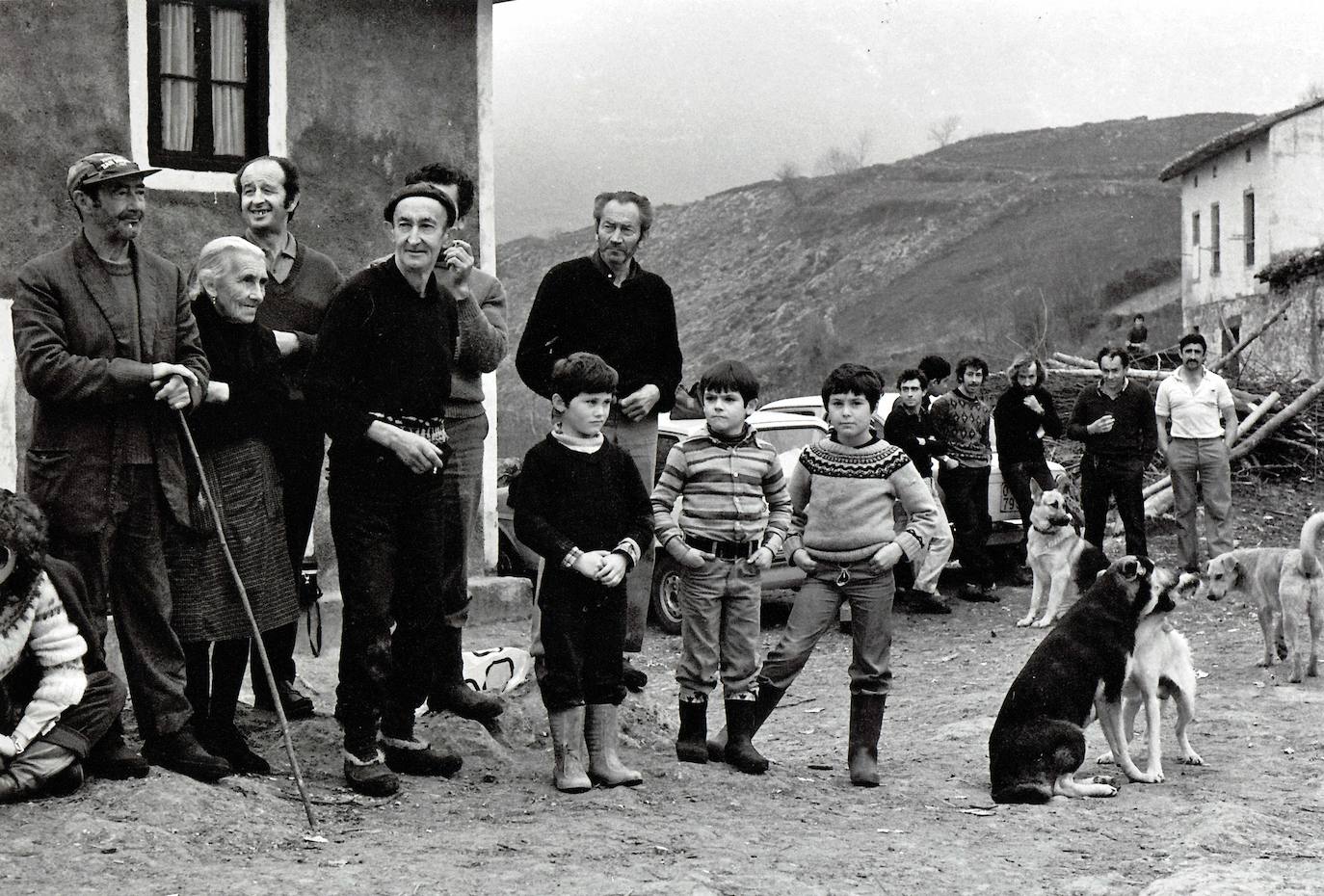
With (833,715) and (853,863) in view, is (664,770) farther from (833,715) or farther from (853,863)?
(833,715)

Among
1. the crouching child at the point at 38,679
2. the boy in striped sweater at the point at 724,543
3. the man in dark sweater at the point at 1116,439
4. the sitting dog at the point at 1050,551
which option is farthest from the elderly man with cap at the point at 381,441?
the man in dark sweater at the point at 1116,439

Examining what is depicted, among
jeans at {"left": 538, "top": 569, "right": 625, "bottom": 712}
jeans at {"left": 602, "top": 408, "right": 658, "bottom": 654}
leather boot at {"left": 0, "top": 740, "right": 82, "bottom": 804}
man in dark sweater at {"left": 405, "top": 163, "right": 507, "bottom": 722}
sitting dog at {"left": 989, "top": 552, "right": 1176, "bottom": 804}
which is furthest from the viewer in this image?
jeans at {"left": 602, "top": 408, "right": 658, "bottom": 654}

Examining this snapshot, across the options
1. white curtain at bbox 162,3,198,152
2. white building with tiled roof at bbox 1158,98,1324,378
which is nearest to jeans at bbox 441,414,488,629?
white curtain at bbox 162,3,198,152

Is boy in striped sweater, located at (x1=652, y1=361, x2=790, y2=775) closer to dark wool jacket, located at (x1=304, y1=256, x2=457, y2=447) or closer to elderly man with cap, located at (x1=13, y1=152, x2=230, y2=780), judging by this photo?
dark wool jacket, located at (x1=304, y1=256, x2=457, y2=447)

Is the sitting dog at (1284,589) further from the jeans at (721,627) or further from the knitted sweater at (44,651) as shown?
the knitted sweater at (44,651)

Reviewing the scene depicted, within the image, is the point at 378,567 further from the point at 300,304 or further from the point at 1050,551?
the point at 1050,551

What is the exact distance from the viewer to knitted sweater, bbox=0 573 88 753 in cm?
509

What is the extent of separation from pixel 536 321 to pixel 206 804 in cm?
270

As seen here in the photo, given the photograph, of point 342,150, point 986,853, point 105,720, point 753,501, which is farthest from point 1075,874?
point 342,150

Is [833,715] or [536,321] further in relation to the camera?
[833,715]

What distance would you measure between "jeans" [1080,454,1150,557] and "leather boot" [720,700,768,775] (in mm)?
7233

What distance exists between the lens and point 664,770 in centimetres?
637

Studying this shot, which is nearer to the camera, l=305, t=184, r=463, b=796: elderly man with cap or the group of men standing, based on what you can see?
the group of men standing

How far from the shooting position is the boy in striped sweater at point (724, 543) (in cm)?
645
